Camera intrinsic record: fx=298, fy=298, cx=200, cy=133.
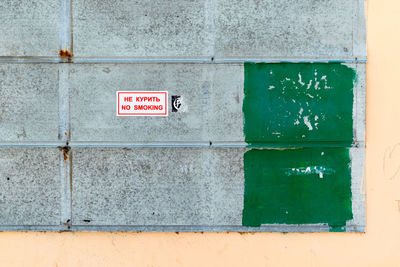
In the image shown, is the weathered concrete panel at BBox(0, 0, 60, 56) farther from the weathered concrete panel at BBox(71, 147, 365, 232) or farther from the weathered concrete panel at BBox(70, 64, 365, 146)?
the weathered concrete panel at BBox(71, 147, 365, 232)

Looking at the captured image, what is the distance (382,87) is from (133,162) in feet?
6.45

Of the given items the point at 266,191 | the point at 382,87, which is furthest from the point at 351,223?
Answer: the point at 382,87

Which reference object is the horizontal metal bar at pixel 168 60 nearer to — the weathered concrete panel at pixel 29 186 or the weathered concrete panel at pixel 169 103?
the weathered concrete panel at pixel 169 103

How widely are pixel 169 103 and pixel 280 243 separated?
1.36 m

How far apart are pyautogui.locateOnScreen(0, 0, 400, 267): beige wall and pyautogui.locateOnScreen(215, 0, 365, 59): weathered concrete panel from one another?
45cm

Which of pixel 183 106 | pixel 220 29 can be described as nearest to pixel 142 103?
pixel 183 106

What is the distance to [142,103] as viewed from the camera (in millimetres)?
2234

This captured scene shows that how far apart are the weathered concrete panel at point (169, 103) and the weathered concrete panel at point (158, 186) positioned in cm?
13

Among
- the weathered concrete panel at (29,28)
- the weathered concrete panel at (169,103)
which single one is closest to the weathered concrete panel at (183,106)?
the weathered concrete panel at (169,103)

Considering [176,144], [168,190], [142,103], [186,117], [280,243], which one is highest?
[142,103]

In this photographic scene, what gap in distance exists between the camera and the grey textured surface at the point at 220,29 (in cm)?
221

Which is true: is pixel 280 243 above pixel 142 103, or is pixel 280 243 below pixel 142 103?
below

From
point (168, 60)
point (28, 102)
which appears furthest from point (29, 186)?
point (168, 60)

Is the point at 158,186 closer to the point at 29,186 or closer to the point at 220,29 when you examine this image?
the point at 29,186
